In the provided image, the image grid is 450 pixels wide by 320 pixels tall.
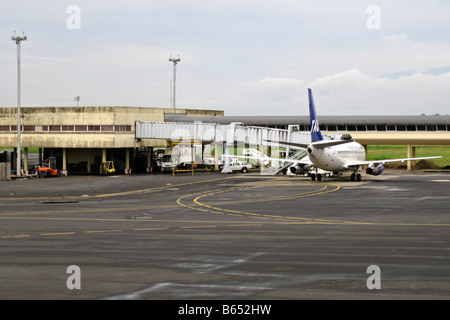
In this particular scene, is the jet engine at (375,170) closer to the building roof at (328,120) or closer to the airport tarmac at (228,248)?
the airport tarmac at (228,248)

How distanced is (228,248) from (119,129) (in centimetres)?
7086

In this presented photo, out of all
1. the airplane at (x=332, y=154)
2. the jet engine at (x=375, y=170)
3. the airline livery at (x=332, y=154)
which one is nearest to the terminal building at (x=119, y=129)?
the jet engine at (x=375, y=170)

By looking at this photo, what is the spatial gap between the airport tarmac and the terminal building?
42.2 m

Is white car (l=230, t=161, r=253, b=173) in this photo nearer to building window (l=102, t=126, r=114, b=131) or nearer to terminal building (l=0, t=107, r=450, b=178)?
terminal building (l=0, t=107, r=450, b=178)

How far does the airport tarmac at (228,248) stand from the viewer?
16484mm

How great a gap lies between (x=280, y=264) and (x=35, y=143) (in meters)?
76.2

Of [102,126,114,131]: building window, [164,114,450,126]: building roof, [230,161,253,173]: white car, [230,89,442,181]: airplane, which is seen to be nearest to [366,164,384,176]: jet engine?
[230,89,442,181]: airplane

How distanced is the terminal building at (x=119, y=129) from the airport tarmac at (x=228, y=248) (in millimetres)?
42181

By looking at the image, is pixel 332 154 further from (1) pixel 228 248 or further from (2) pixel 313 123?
(1) pixel 228 248

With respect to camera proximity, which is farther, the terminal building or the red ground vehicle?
the terminal building

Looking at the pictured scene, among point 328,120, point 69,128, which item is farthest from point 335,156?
point 328,120

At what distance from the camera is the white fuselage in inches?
2638

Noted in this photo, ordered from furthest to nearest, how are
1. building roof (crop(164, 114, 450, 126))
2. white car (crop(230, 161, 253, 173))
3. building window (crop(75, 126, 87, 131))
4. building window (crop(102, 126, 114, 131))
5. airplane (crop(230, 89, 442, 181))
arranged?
building roof (crop(164, 114, 450, 126))
white car (crop(230, 161, 253, 173))
building window (crop(102, 126, 114, 131))
building window (crop(75, 126, 87, 131))
airplane (crop(230, 89, 442, 181))

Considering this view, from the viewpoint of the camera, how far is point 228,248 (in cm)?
2370
